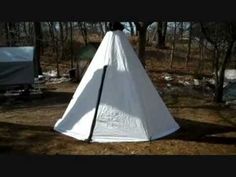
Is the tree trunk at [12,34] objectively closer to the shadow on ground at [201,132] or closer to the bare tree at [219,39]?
the bare tree at [219,39]

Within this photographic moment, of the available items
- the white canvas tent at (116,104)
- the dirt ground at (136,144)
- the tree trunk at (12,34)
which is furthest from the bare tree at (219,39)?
the tree trunk at (12,34)

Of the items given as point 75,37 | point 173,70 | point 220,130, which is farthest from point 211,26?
point 75,37

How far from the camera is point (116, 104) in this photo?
8.65 meters

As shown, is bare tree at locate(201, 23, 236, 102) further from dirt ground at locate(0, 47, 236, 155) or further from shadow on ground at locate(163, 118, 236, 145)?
shadow on ground at locate(163, 118, 236, 145)

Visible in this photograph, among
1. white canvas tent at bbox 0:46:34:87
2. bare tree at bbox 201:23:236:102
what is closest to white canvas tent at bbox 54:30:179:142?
bare tree at bbox 201:23:236:102

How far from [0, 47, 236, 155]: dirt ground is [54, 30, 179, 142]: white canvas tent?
11.8 inches

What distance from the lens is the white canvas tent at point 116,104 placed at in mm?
8516

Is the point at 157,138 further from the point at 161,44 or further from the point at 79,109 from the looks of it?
the point at 161,44

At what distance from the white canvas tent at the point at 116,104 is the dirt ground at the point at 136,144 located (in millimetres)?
300

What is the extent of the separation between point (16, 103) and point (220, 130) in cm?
851

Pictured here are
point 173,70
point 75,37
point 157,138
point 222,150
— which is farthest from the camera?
point 75,37

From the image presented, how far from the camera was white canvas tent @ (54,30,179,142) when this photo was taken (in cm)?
852

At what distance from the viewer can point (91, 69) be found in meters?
9.28

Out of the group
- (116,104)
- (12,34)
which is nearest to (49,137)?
(116,104)
